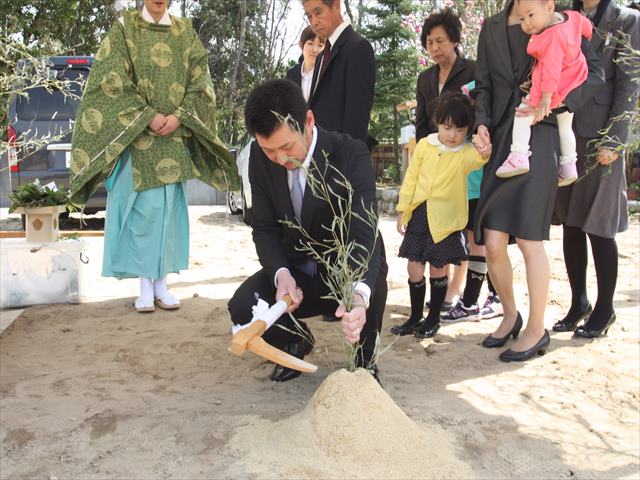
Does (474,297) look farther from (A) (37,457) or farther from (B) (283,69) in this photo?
(B) (283,69)

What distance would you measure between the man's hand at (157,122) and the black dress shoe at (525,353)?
2219mm

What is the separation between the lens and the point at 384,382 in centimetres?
295

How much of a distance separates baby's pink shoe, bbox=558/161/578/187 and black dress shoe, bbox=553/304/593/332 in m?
0.90

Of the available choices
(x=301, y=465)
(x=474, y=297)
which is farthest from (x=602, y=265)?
(x=301, y=465)

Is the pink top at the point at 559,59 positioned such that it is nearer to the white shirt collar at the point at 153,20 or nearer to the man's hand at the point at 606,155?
the man's hand at the point at 606,155

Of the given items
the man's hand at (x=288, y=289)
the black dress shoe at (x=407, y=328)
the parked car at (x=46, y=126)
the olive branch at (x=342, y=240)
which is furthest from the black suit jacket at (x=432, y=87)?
the parked car at (x=46, y=126)

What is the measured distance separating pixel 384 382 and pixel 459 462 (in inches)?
30.6

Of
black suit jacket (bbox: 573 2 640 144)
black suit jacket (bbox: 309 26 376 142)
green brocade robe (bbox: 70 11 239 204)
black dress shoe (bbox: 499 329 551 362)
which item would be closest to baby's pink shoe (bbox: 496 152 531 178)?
black suit jacket (bbox: 573 2 640 144)

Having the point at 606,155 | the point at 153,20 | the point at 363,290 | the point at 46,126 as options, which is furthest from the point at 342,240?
the point at 46,126

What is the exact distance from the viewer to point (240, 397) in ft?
9.21

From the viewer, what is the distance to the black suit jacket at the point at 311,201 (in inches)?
102

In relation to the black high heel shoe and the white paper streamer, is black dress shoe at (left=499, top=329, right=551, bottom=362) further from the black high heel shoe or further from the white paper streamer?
the white paper streamer

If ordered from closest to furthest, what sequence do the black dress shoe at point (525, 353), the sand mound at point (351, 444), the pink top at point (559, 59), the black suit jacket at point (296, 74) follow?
the sand mound at point (351, 444), the pink top at point (559, 59), the black dress shoe at point (525, 353), the black suit jacket at point (296, 74)

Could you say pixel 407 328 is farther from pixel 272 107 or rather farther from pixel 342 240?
pixel 272 107
